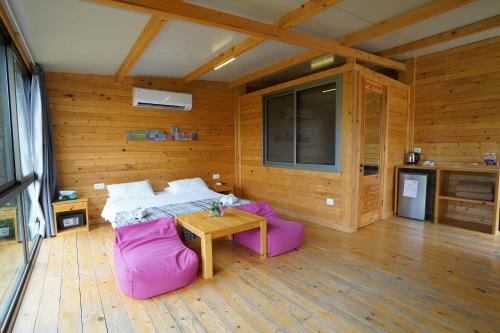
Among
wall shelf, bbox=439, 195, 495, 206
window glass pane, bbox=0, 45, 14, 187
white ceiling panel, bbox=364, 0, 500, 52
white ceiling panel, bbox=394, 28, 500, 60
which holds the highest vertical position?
white ceiling panel, bbox=394, 28, 500, 60

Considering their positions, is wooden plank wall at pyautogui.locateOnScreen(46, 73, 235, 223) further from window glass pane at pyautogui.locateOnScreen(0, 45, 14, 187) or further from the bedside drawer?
window glass pane at pyautogui.locateOnScreen(0, 45, 14, 187)

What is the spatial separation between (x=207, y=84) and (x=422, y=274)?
4570 mm

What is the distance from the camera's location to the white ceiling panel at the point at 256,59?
3.58 meters

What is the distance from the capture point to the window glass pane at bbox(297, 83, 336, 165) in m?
3.92

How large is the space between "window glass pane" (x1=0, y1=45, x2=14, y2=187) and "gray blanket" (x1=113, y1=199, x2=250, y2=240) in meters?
1.08

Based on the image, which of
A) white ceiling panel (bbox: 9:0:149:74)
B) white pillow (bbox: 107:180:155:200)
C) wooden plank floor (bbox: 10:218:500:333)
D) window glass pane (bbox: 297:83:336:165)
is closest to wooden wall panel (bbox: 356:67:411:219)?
window glass pane (bbox: 297:83:336:165)

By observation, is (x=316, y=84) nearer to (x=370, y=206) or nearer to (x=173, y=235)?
(x=370, y=206)

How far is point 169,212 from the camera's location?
3354 mm

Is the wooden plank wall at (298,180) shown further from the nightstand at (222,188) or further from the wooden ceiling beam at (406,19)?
the wooden ceiling beam at (406,19)

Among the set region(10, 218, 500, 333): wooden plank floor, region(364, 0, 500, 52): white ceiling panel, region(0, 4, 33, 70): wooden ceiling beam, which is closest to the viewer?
region(10, 218, 500, 333): wooden plank floor

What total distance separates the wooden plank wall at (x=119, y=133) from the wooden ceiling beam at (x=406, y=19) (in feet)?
9.59

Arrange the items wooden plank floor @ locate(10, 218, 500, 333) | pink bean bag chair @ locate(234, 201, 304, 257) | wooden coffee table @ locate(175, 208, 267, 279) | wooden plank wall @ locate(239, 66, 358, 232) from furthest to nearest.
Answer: wooden plank wall @ locate(239, 66, 358, 232)
pink bean bag chair @ locate(234, 201, 304, 257)
wooden coffee table @ locate(175, 208, 267, 279)
wooden plank floor @ locate(10, 218, 500, 333)

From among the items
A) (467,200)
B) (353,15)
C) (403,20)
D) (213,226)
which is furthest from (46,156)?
(467,200)

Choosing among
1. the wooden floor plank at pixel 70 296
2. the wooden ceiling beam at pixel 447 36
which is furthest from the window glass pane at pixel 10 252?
the wooden ceiling beam at pixel 447 36
